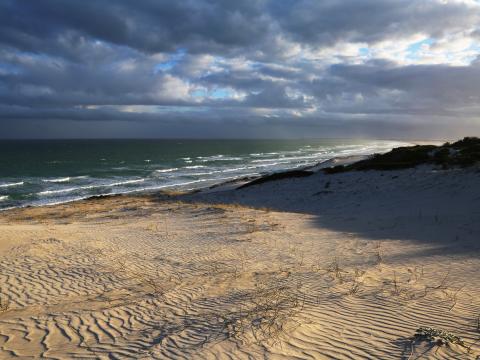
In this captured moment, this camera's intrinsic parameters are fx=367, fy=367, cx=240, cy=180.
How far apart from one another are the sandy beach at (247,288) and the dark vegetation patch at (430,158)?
8501mm

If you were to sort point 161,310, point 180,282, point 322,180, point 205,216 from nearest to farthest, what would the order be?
point 161,310 < point 180,282 < point 205,216 < point 322,180

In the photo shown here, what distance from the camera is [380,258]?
10.1 meters

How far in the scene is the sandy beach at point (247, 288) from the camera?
17.0ft

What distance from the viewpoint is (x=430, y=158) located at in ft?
90.2

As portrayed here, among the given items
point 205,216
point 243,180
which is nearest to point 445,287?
point 205,216

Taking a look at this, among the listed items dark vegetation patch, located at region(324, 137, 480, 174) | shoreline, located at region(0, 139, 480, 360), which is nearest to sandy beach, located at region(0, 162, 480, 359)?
shoreline, located at region(0, 139, 480, 360)

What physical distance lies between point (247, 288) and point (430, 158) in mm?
24725

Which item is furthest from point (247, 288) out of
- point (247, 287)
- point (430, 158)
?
point (430, 158)

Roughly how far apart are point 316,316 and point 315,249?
18.1 ft

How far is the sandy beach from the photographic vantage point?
5.19 m

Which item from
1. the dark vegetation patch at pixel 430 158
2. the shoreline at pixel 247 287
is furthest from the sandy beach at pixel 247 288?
the dark vegetation patch at pixel 430 158

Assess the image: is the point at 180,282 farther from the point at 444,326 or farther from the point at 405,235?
the point at 405,235

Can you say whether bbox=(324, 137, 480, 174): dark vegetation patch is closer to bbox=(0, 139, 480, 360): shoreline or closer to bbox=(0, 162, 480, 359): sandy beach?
bbox=(0, 139, 480, 360): shoreline

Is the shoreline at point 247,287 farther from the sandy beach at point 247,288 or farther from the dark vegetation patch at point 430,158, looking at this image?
the dark vegetation patch at point 430,158
